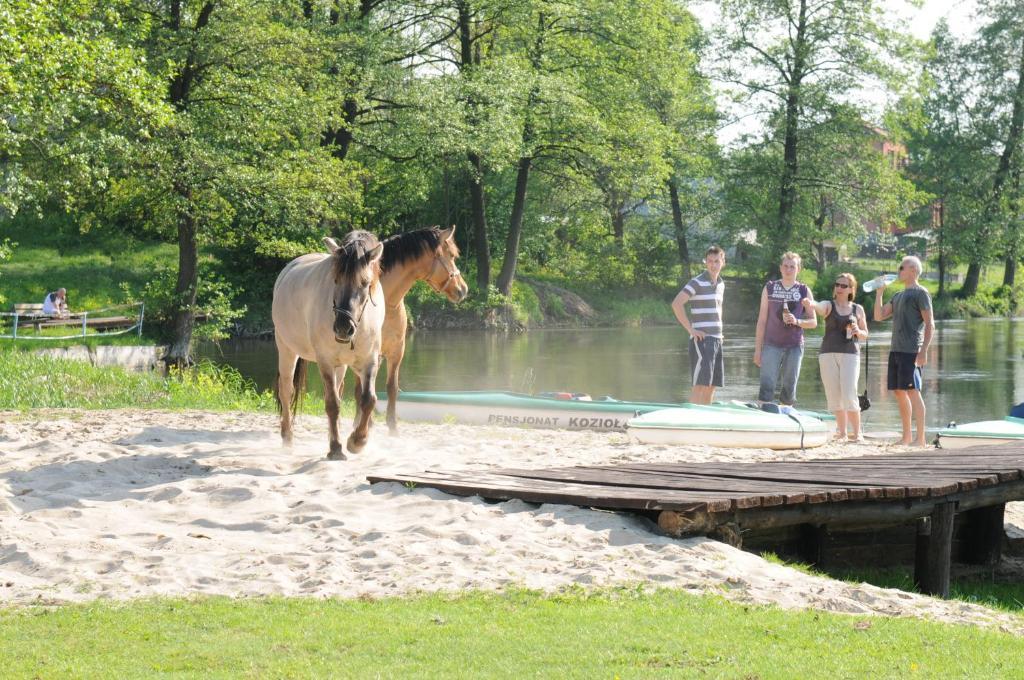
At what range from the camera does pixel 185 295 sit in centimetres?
2342

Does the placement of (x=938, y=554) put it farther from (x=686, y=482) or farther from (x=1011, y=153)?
(x=1011, y=153)

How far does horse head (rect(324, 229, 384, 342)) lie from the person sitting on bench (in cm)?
1741

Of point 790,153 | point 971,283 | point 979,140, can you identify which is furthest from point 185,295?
point 979,140

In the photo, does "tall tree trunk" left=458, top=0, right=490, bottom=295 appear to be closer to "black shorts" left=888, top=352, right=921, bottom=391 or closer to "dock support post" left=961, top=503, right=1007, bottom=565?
"black shorts" left=888, top=352, right=921, bottom=391

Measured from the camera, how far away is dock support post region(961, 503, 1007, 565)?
909 cm

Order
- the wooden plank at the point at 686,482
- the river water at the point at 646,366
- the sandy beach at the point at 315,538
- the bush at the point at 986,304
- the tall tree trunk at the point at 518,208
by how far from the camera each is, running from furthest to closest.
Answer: the bush at the point at 986,304 → the tall tree trunk at the point at 518,208 → the river water at the point at 646,366 → the wooden plank at the point at 686,482 → the sandy beach at the point at 315,538

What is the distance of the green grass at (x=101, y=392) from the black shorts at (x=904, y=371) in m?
6.87

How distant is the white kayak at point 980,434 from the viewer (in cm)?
1193

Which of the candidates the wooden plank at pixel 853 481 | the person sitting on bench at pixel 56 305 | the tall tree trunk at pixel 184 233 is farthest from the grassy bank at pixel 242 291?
the wooden plank at pixel 853 481

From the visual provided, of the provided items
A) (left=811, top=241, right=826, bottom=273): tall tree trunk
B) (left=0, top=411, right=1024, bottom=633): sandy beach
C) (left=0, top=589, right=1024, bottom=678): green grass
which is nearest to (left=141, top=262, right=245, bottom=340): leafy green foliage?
(left=0, top=411, right=1024, bottom=633): sandy beach

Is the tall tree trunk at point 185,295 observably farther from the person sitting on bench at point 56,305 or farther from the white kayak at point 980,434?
the white kayak at point 980,434

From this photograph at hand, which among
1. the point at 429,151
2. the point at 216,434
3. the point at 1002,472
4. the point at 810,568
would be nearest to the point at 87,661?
the point at 810,568

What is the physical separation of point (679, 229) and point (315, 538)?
44.0 meters

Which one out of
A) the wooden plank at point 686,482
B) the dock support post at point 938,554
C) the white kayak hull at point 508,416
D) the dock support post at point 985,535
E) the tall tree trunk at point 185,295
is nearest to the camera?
the wooden plank at point 686,482
